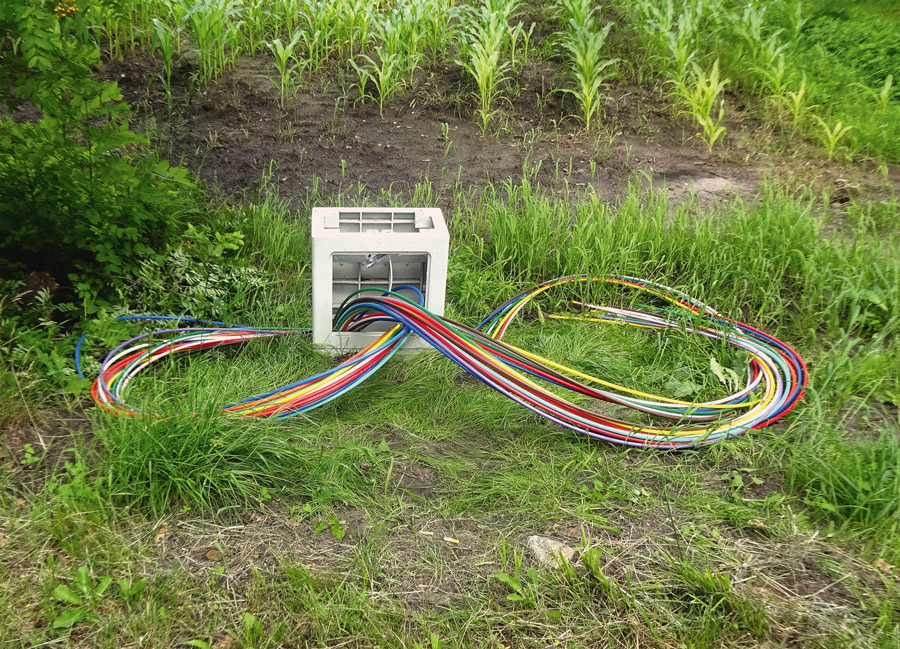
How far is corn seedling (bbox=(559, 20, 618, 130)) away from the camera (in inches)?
183

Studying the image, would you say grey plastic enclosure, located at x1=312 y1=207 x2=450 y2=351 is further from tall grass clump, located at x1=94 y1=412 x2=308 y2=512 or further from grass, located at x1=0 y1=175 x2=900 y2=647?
tall grass clump, located at x1=94 y1=412 x2=308 y2=512

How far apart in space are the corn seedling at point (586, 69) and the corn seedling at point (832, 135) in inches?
49.7

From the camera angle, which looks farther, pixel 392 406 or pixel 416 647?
pixel 392 406

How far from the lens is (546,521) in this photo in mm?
2285

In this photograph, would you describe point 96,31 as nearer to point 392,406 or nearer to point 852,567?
point 392,406

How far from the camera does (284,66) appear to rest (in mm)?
4562

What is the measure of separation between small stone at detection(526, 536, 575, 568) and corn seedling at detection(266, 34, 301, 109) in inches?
130

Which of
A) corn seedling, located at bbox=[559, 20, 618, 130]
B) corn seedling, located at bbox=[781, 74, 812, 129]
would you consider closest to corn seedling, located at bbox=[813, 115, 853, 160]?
corn seedling, located at bbox=[781, 74, 812, 129]

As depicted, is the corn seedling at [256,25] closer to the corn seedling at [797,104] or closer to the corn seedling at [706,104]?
the corn seedling at [706,104]

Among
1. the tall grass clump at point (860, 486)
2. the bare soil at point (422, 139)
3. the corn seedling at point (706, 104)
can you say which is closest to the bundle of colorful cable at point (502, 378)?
the tall grass clump at point (860, 486)

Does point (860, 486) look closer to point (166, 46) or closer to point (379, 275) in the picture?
point (379, 275)

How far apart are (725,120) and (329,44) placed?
8.49 feet

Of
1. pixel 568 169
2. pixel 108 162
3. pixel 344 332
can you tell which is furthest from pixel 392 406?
pixel 568 169

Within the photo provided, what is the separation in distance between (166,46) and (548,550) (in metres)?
3.64
